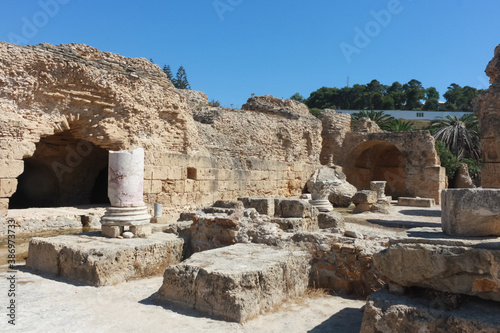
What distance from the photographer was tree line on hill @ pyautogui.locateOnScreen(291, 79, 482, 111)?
58.8 m

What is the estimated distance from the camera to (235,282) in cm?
359

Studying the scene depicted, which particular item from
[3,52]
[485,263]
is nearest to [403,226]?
[485,263]

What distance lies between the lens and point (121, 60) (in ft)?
38.5

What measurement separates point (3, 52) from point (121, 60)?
352 cm

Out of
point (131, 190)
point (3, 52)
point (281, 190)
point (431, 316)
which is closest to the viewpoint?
point (431, 316)

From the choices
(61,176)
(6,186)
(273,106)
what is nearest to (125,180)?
(6,186)

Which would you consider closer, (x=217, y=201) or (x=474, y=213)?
(x=474, y=213)

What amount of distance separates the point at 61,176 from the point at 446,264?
1342 cm

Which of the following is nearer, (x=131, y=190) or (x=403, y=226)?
(x=131, y=190)

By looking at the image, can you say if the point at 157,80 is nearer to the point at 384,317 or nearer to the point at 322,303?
the point at 322,303

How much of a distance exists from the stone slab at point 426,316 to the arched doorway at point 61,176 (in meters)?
12.4

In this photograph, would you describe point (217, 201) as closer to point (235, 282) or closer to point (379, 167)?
point (235, 282)

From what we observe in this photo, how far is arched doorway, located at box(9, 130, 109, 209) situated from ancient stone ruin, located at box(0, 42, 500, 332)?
0.05 metres

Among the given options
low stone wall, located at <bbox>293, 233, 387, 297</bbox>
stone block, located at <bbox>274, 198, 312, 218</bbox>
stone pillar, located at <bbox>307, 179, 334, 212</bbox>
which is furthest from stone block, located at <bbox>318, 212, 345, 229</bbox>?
low stone wall, located at <bbox>293, 233, 387, 297</bbox>
